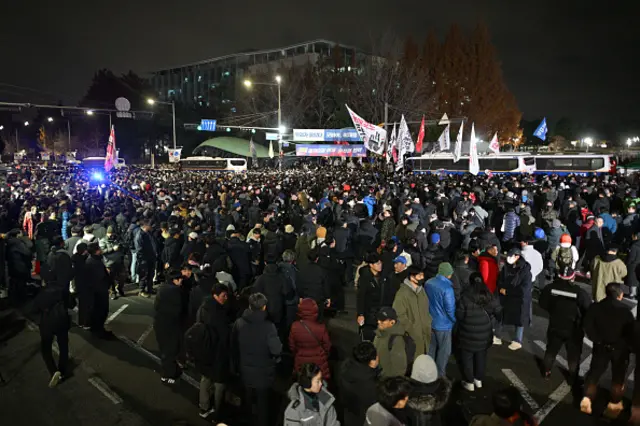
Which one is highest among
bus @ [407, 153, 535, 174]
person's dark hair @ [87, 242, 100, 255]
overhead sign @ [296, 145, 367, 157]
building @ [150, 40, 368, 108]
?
building @ [150, 40, 368, 108]

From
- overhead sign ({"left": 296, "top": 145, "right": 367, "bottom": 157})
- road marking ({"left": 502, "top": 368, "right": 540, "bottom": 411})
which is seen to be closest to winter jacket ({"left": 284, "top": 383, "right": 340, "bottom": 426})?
road marking ({"left": 502, "top": 368, "right": 540, "bottom": 411})

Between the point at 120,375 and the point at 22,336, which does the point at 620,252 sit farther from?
the point at 22,336

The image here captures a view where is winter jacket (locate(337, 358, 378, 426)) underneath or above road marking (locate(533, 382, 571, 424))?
above

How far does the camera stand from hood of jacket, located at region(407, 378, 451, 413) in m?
3.31

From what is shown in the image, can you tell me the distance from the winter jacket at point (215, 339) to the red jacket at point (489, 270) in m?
4.27

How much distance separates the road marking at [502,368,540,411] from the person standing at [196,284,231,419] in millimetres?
3845

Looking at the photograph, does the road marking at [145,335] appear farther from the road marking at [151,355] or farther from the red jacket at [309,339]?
the red jacket at [309,339]

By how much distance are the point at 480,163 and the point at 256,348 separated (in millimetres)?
34819

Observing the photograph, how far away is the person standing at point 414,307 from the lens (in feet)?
17.3

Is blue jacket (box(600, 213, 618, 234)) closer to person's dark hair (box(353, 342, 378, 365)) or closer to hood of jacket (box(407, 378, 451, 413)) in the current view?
hood of jacket (box(407, 378, 451, 413))

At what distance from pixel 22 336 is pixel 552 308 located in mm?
8903

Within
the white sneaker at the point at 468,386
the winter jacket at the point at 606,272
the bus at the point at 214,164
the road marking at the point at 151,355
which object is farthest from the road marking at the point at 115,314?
the bus at the point at 214,164

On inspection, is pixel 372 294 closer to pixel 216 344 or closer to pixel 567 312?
pixel 216 344

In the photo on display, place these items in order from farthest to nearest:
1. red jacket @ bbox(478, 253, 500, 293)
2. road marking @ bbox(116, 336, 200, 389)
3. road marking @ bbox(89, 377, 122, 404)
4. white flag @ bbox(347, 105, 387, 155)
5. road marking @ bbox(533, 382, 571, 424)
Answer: white flag @ bbox(347, 105, 387, 155), red jacket @ bbox(478, 253, 500, 293), road marking @ bbox(116, 336, 200, 389), road marking @ bbox(89, 377, 122, 404), road marking @ bbox(533, 382, 571, 424)
